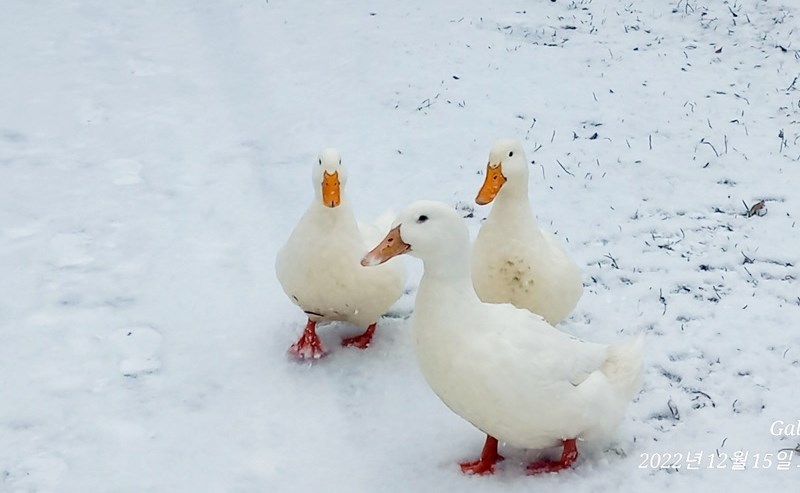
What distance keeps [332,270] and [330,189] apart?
0.43 metres

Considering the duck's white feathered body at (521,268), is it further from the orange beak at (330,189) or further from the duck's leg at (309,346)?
the duck's leg at (309,346)

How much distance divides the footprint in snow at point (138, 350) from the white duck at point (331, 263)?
0.87 metres

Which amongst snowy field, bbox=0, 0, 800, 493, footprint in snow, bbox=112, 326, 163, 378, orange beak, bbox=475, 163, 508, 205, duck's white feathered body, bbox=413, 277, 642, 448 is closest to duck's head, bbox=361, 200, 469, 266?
duck's white feathered body, bbox=413, 277, 642, 448

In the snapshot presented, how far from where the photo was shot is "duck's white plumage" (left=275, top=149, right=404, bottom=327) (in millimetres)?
5008

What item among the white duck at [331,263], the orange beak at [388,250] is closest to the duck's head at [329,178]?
the white duck at [331,263]

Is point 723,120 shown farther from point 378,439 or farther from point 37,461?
point 37,461

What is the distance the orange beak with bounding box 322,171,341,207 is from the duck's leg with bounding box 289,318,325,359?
768 millimetres

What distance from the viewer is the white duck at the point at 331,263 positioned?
16.4 ft

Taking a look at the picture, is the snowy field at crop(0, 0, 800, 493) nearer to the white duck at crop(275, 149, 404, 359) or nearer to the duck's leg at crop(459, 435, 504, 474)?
the duck's leg at crop(459, 435, 504, 474)

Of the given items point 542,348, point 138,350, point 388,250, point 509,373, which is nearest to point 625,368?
point 542,348

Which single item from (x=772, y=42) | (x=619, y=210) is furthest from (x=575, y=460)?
(x=772, y=42)

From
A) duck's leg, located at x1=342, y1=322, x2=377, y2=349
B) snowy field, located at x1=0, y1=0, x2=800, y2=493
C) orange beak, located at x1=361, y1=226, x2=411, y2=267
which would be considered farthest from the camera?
duck's leg, located at x1=342, y1=322, x2=377, y2=349

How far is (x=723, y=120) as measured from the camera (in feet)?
28.4

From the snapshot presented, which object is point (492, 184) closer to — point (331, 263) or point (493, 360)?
point (331, 263)
